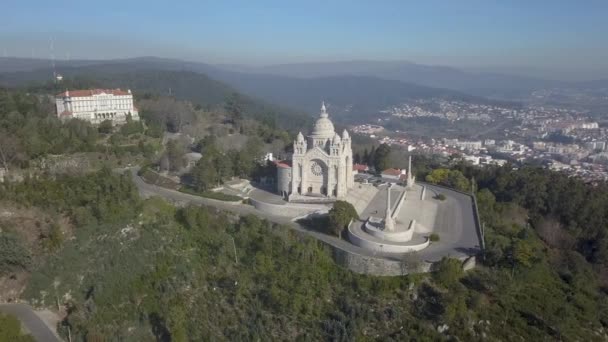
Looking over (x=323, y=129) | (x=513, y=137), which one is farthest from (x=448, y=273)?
(x=513, y=137)

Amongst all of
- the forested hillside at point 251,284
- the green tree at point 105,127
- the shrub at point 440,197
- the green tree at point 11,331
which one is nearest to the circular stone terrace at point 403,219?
the shrub at point 440,197

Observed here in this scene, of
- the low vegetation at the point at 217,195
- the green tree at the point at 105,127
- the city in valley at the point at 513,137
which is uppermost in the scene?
the green tree at the point at 105,127

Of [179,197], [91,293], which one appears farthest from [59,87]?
[91,293]

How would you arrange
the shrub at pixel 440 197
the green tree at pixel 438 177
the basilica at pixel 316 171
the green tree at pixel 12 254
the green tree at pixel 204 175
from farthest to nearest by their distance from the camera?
the green tree at pixel 438 177, the shrub at pixel 440 197, the green tree at pixel 204 175, the basilica at pixel 316 171, the green tree at pixel 12 254

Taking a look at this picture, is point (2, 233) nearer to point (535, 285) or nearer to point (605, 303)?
point (535, 285)

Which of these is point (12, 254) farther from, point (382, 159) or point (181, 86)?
point (181, 86)

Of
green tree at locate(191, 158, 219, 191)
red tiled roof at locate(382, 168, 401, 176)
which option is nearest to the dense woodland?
green tree at locate(191, 158, 219, 191)

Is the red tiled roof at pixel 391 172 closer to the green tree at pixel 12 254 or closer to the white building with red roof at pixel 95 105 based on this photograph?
the white building with red roof at pixel 95 105
